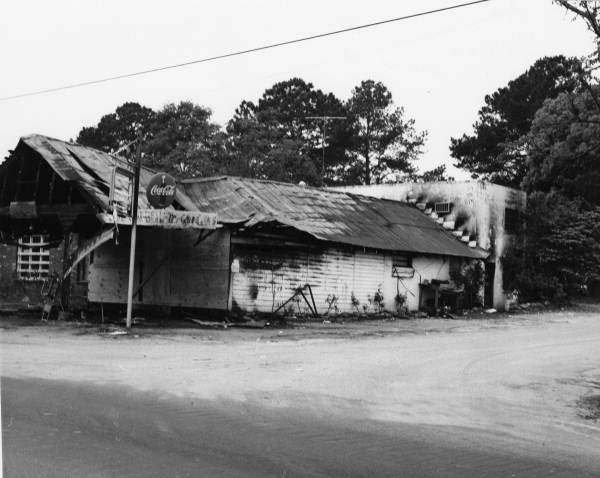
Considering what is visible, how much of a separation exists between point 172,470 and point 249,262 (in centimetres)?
1737

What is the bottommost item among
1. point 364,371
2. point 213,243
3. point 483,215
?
point 364,371

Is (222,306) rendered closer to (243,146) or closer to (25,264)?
(25,264)

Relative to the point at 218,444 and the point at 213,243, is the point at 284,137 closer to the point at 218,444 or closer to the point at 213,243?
the point at 213,243

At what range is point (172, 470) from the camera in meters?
5.50

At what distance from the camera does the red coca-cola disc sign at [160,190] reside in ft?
63.5

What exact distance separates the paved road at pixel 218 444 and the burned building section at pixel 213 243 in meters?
12.0

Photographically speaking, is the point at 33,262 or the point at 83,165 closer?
the point at 83,165

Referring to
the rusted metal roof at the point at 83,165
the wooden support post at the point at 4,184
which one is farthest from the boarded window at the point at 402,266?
the wooden support post at the point at 4,184

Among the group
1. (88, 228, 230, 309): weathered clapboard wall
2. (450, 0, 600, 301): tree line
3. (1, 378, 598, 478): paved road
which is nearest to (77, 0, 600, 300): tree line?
(450, 0, 600, 301): tree line

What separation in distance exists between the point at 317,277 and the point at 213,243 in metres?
4.22

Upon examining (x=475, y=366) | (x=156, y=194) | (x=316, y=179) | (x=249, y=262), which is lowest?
(x=475, y=366)

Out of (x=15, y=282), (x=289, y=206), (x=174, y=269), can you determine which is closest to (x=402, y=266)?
(x=289, y=206)

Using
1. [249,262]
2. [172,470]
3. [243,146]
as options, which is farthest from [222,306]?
[243,146]

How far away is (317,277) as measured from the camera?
24797mm
